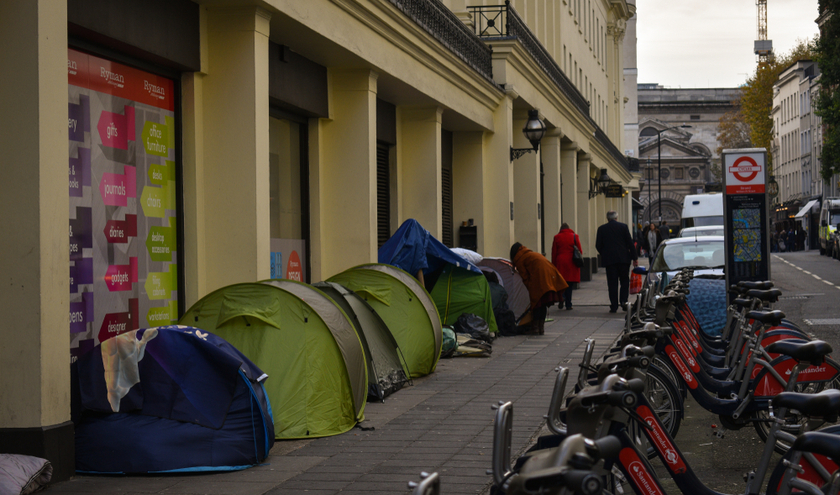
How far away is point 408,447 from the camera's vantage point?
753 centimetres

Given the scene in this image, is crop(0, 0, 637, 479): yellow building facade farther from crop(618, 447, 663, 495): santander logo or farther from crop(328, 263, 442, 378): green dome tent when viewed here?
crop(618, 447, 663, 495): santander logo

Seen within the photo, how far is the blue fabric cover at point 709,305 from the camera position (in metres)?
11.2

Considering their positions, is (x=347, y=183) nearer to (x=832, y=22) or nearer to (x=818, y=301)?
(x=818, y=301)

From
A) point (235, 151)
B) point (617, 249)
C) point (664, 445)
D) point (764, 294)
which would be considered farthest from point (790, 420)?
point (617, 249)

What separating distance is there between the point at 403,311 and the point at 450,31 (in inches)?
298

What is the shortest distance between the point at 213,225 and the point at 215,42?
73.0 inches

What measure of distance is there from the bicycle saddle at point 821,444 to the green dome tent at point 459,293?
39.0ft

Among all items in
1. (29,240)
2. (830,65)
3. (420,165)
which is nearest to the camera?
(29,240)

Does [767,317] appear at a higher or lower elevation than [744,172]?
lower

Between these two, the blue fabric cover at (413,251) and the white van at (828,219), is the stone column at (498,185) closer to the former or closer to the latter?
the blue fabric cover at (413,251)

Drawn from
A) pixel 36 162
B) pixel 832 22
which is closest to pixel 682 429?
pixel 36 162

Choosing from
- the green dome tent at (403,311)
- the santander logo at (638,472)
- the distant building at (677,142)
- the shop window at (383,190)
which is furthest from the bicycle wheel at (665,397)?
the distant building at (677,142)

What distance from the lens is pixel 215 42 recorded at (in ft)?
33.0

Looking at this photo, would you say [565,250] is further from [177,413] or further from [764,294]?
[177,413]
